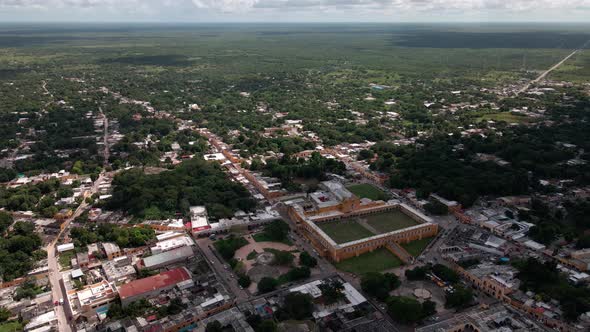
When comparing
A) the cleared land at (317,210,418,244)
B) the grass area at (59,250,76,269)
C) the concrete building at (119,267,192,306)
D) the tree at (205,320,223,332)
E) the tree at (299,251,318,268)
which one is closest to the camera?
the tree at (205,320,223,332)

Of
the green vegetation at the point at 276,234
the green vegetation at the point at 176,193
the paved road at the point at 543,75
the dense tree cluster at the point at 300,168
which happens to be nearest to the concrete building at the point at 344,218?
the green vegetation at the point at 276,234

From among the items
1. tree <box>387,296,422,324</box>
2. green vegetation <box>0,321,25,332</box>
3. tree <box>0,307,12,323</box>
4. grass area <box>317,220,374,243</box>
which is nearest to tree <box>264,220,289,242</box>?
grass area <box>317,220,374,243</box>

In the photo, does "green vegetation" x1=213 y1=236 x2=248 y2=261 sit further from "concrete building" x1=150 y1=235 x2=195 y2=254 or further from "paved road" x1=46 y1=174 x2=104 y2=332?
"paved road" x1=46 y1=174 x2=104 y2=332

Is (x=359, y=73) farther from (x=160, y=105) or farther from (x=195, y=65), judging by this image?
(x=160, y=105)

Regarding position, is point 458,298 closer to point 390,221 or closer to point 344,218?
point 390,221

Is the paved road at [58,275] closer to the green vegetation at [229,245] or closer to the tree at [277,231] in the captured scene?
the green vegetation at [229,245]

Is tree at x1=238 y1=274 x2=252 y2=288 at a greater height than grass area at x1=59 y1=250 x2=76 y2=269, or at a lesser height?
greater

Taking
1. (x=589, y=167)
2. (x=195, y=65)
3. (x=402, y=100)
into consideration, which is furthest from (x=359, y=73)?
(x=589, y=167)
